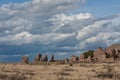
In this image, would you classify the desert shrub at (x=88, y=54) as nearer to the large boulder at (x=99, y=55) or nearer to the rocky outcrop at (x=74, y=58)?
the large boulder at (x=99, y=55)

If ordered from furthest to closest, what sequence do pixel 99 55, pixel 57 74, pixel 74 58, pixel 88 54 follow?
pixel 88 54 < pixel 99 55 < pixel 74 58 < pixel 57 74

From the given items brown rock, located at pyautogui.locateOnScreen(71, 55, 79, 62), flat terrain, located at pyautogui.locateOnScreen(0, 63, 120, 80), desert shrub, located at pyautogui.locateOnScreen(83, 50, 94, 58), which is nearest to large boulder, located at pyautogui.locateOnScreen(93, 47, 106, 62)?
desert shrub, located at pyautogui.locateOnScreen(83, 50, 94, 58)

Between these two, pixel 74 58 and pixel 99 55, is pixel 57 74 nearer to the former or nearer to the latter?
pixel 74 58

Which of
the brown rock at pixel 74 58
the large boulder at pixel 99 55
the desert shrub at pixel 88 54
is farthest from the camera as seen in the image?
the desert shrub at pixel 88 54

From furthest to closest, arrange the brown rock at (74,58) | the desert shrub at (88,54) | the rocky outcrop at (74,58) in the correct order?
1. the desert shrub at (88,54)
2. the brown rock at (74,58)
3. the rocky outcrop at (74,58)

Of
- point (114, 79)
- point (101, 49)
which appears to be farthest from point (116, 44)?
point (114, 79)

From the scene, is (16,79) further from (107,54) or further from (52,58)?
(107,54)

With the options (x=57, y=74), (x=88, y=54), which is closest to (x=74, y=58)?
(x=88, y=54)

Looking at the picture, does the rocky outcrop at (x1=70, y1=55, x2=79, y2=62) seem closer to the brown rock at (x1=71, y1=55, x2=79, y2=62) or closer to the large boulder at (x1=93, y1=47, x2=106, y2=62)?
the brown rock at (x1=71, y1=55, x2=79, y2=62)

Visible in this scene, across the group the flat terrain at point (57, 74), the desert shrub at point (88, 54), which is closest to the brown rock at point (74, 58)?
the desert shrub at point (88, 54)

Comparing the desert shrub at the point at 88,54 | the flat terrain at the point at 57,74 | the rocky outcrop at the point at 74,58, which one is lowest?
the flat terrain at the point at 57,74

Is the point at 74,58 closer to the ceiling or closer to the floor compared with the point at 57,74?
closer to the ceiling

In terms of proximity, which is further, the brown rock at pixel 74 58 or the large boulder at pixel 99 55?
the large boulder at pixel 99 55

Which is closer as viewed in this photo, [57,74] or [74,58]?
[57,74]
